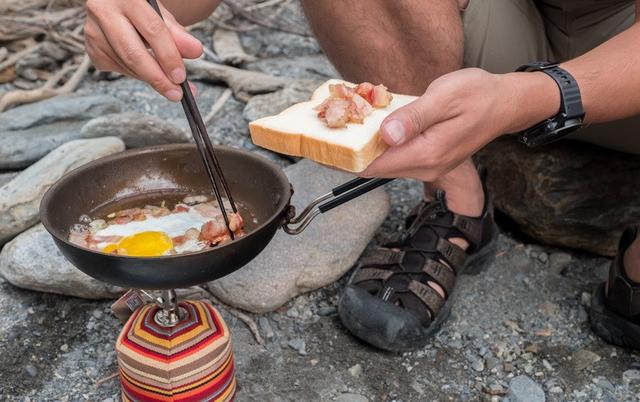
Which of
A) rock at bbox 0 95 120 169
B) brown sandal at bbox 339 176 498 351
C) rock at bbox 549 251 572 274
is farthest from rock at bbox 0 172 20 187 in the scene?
rock at bbox 549 251 572 274

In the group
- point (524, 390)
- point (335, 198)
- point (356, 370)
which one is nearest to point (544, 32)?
point (335, 198)

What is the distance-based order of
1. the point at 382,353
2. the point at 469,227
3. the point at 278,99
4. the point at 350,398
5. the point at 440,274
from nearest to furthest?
1. the point at 350,398
2. the point at 382,353
3. the point at 440,274
4. the point at 469,227
5. the point at 278,99

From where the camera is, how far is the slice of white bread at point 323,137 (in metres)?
1.98

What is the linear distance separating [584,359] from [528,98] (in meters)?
1.10

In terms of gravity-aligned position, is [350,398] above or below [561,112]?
below

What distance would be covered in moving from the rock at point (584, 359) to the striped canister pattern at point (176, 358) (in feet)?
4.18

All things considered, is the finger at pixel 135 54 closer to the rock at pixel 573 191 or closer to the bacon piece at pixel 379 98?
the bacon piece at pixel 379 98

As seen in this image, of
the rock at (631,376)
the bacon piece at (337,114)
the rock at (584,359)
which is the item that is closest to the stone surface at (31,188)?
the bacon piece at (337,114)

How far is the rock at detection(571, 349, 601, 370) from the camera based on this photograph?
2594mm

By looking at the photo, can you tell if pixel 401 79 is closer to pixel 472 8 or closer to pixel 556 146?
pixel 472 8

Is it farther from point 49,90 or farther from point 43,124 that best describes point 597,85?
point 49,90

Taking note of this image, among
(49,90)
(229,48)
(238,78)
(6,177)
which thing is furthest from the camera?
(229,48)

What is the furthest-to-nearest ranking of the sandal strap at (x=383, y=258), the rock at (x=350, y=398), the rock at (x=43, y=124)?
1. the rock at (x=43, y=124)
2. the sandal strap at (x=383, y=258)
3. the rock at (x=350, y=398)

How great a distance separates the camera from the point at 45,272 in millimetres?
2709
